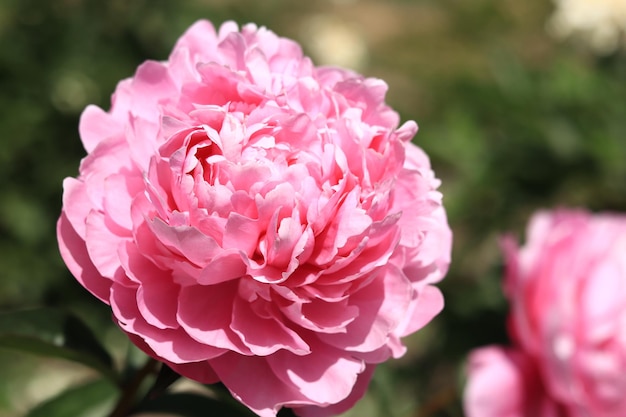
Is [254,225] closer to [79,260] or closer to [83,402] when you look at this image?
[79,260]

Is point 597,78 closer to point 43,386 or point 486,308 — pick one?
point 486,308

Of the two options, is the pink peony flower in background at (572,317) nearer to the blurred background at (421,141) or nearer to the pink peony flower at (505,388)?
the pink peony flower at (505,388)

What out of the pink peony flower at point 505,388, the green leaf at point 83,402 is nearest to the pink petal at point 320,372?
the green leaf at point 83,402

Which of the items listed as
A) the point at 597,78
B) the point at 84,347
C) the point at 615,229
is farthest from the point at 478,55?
the point at 84,347

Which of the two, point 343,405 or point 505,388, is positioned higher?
point 343,405

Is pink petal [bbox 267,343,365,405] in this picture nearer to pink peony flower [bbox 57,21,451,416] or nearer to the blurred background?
pink peony flower [bbox 57,21,451,416]

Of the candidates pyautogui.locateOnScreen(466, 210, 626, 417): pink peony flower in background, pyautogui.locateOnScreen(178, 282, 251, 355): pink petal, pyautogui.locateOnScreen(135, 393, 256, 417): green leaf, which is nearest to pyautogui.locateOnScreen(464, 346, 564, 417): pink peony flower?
pyautogui.locateOnScreen(466, 210, 626, 417): pink peony flower in background

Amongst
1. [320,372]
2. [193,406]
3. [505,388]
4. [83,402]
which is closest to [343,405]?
[320,372]
